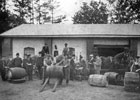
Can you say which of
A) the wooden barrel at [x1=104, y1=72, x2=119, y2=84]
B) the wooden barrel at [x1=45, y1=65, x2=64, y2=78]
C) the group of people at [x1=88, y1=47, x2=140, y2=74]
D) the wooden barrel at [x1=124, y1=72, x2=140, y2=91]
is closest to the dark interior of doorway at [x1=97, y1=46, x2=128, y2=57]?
the group of people at [x1=88, y1=47, x2=140, y2=74]

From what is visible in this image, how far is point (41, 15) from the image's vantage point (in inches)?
1526

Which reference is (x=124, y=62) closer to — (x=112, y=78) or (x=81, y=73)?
(x=112, y=78)

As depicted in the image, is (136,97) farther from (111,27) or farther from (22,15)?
(22,15)

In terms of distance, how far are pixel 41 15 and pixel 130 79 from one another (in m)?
31.9

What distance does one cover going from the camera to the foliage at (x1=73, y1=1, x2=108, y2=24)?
1500 inches

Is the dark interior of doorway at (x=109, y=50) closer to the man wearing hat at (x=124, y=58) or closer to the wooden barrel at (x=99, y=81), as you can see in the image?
the man wearing hat at (x=124, y=58)

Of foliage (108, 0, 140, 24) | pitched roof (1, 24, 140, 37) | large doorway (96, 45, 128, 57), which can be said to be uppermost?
foliage (108, 0, 140, 24)

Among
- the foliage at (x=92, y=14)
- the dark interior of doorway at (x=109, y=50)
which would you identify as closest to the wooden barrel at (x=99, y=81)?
the dark interior of doorway at (x=109, y=50)

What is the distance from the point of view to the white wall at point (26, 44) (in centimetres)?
1875

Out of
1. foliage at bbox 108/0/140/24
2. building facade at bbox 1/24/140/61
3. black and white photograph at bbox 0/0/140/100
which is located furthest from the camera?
foliage at bbox 108/0/140/24

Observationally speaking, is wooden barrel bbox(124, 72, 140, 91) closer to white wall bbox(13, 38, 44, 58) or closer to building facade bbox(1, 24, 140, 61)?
building facade bbox(1, 24, 140, 61)

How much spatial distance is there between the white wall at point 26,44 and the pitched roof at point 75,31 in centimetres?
65

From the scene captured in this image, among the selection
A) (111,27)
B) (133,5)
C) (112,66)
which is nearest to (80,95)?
(112,66)

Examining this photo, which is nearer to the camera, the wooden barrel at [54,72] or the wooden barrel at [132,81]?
the wooden barrel at [132,81]
